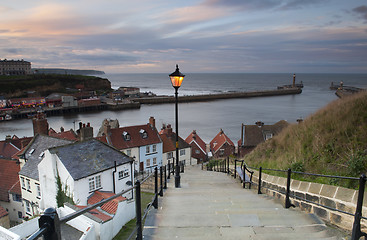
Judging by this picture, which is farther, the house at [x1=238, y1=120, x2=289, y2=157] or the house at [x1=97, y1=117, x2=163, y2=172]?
the house at [x1=238, y1=120, x2=289, y2=157]

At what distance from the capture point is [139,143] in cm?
3209

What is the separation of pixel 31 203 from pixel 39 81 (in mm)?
150567

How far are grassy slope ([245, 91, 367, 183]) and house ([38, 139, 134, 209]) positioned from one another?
13009mm

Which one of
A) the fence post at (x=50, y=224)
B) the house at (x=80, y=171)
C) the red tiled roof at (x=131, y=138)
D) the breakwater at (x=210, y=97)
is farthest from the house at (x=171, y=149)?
the breakwater at (x=210, y=97)

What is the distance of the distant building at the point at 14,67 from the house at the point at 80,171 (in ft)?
635

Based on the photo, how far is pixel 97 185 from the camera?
742 inches

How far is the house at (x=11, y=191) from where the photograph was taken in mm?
23156

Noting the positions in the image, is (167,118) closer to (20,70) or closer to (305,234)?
(305,234)

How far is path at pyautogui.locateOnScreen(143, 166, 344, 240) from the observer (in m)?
4.91

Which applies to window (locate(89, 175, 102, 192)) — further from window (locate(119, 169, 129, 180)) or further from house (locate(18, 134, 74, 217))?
house (locate(18, 134, 74, 217))

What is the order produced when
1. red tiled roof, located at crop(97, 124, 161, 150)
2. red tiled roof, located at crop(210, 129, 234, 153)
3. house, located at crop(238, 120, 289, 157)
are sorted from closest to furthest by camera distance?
red tiled roof, located at crop(97, 124, 161, 150)
house, located at crop(238, 120, 289, 157)
red tiled roof, located at crop(210, 129, 234, 153)

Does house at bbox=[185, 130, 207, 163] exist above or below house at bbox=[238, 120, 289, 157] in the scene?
below

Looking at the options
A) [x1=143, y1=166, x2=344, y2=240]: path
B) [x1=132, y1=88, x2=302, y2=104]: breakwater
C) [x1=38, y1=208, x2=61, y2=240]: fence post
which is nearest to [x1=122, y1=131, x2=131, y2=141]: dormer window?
[x1=143, y1=166, x2=344, y2=240]: path

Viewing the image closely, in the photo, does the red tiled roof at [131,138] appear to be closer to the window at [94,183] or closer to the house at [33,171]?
the house at [33,171]
